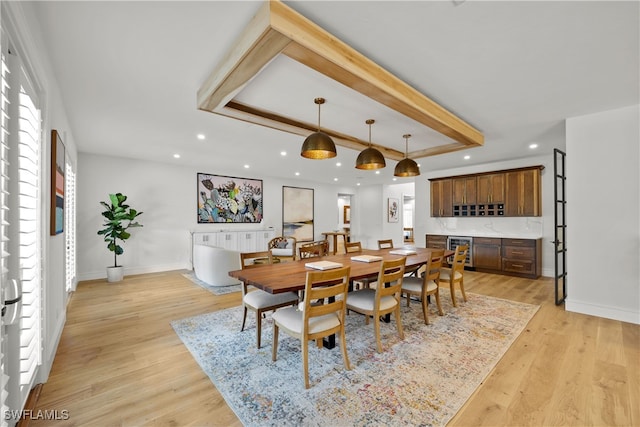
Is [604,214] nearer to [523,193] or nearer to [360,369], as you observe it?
[523,193]

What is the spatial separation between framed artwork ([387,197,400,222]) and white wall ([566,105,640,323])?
22.1 feet

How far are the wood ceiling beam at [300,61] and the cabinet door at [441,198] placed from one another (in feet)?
12.2

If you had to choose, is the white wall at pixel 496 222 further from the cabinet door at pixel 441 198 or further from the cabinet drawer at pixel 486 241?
the cabinet drawer at pixel 486 241

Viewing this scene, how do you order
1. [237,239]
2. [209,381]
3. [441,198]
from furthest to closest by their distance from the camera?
[237,239] → [441,198] → [209,381]

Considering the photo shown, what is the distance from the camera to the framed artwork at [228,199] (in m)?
6.94

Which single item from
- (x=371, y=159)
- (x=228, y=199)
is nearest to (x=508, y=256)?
(x=371, y=159)

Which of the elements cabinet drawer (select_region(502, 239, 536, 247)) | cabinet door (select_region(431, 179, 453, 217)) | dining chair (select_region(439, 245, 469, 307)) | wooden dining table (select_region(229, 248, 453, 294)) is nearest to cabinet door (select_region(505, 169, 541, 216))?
cabinet drawer (select_region(502, 239, 536, 247))

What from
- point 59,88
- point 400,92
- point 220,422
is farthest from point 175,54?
point 220,422

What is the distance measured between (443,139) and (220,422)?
4395 millimetres

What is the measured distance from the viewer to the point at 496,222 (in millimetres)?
6297

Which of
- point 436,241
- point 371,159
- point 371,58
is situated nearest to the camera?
point 371,58

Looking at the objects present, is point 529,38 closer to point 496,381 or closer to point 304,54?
point 304,54

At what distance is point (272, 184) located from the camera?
27.4 feet

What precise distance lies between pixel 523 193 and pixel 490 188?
605 mm
